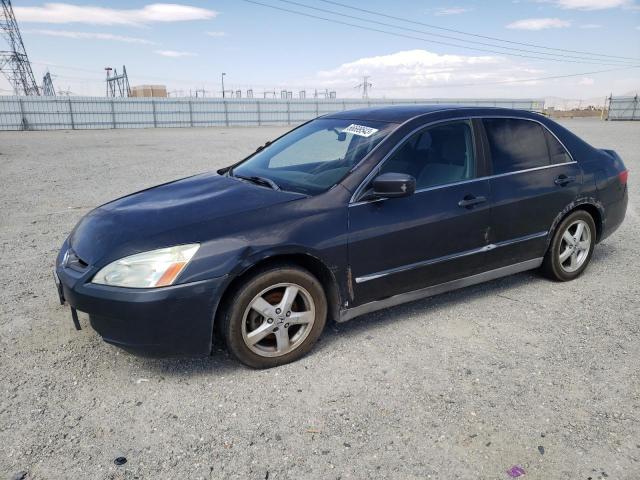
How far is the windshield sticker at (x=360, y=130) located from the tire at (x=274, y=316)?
1.19 meters

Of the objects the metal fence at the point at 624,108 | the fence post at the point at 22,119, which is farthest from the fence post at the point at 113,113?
the metal fence at the point at 624,108

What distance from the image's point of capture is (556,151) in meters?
4.52

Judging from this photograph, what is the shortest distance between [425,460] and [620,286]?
10.3 feet

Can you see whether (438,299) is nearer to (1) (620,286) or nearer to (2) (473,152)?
(2) (473,152)

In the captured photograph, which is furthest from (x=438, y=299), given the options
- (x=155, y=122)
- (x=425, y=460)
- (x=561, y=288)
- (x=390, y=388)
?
(x=155, y=122)

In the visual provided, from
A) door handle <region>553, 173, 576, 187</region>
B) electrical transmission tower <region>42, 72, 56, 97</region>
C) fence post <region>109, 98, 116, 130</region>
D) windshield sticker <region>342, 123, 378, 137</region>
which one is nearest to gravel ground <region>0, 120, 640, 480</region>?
door handle <region>553, 173, 576, 187</region>

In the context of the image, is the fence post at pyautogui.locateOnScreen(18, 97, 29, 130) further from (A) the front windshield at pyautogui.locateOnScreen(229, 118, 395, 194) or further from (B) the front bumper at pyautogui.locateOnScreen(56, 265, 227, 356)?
(B) the front bumper at pyautogui.locateOnScreen(56, 265, 227, 356)

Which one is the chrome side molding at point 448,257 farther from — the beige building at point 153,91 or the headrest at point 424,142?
the beige building at point 153,91

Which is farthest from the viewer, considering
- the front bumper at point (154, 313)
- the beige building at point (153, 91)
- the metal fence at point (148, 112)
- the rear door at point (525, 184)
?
the beige building at point (153, 91)

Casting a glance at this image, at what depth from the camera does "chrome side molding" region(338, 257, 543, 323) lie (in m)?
3.52

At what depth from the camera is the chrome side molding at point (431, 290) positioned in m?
3.52

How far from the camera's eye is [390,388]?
10.1ft

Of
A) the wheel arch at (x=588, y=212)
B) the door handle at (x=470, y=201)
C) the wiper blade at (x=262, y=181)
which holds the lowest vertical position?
the wheel arch at (x=588, y=212)

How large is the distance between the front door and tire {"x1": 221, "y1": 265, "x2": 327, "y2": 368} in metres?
0.33
